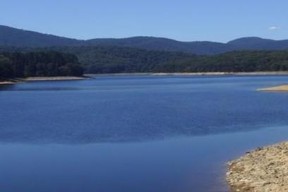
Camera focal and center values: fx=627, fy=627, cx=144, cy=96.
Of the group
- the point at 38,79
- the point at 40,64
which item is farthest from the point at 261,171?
the point at 40,64

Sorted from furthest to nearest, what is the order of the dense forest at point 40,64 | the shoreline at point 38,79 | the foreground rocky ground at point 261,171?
the dense forest at point 40,64, the shoreline at point 38,79, the foreground rocky ground at point 261,171

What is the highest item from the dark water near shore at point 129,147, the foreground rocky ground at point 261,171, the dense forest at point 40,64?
the foreground rocky ground at point 261,171

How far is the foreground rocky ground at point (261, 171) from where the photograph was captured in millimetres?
16123

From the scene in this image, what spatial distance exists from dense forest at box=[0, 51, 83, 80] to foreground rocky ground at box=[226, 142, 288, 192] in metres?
115

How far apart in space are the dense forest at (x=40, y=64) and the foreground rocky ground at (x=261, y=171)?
114872 mm

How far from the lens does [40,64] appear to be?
149500 mm

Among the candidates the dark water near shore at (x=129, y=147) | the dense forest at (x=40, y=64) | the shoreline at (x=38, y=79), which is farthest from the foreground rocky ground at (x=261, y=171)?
the dense forest at (x=40, y=64)

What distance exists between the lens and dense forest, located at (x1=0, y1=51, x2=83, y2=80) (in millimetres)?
142700

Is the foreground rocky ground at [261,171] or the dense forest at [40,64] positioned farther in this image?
the dense forest at [40,64]

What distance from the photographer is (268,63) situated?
194 metres

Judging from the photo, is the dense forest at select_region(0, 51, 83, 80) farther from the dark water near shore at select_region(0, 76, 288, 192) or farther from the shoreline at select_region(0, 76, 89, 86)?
the dark water near shore at select_region(0, 76, 288, 192)

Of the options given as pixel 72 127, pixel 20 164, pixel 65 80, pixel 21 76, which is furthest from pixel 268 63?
pixel 20 164

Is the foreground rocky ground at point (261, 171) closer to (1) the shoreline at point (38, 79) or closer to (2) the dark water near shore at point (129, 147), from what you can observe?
(2) the dark water near shore at point (129, 147)

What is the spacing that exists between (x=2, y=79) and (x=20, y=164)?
107 metres
